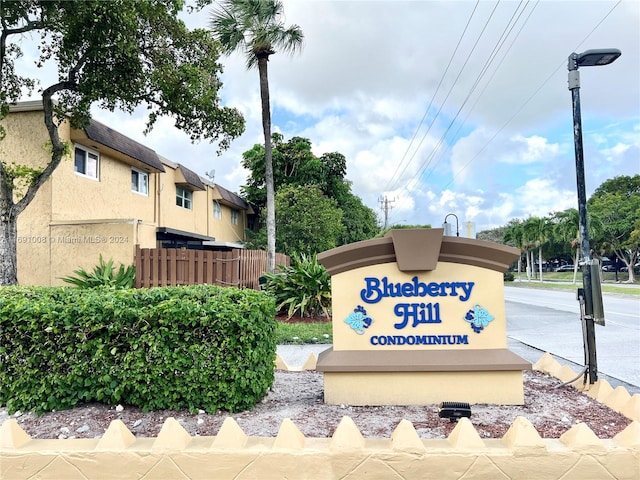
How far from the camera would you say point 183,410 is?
14.0 feet

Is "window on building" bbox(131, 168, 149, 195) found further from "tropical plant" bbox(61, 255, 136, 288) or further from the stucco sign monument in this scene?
the stucco sign monument

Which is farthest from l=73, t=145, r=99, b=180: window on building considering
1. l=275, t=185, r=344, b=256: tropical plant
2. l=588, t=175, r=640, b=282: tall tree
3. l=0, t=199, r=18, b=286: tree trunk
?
l=588, t=175, r=640, b=282: tall tree

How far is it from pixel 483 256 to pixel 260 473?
325cm

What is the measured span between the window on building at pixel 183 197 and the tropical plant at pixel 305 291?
11033 millimetres

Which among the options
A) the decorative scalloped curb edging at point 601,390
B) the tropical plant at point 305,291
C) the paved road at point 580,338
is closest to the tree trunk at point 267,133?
the tropical plant at point 305,291

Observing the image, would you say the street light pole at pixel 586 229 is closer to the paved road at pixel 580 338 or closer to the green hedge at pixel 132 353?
the paved road at pixel 580 338

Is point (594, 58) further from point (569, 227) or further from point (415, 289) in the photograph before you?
point (569, 227)

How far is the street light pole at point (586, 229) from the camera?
511 cm

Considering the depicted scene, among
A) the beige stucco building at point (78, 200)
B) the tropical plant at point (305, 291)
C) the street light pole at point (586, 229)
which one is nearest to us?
the street light pole at point (586, 229)

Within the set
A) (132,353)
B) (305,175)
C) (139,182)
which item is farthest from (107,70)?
(305,175)

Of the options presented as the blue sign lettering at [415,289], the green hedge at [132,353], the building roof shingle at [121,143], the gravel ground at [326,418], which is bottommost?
the gravel ground at [326,418]

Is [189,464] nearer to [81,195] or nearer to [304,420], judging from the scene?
[304,420]

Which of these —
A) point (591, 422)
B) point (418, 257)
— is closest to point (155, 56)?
point (418, 257)

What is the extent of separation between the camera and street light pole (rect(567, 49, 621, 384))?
5.11 metres
